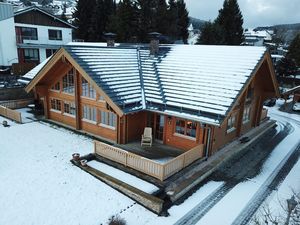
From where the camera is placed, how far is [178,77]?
16812mm

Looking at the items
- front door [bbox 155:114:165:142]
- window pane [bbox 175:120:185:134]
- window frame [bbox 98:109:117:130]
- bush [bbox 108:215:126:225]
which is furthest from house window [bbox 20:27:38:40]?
bush [bbox 108:215:126:225]

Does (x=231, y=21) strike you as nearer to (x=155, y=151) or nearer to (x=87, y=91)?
(x=87, y=91)

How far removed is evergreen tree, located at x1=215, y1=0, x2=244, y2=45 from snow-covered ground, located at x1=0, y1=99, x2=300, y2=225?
130 ft

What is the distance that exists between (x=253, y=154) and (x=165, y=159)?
20.5ft

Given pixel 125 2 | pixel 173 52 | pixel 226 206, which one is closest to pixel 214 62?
pixel 173 52

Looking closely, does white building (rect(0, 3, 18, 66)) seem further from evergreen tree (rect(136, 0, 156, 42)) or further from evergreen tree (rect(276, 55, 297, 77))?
evergreen tree (rect(276, 55, 297, 77))

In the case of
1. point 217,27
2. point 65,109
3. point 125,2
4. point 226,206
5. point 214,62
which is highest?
point 125,2

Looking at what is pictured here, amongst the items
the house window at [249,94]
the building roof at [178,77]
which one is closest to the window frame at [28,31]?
the building roof at [178,77]

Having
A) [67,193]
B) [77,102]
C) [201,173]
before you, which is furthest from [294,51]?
[67,193]

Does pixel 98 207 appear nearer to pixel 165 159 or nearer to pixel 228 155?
pixel 165 159

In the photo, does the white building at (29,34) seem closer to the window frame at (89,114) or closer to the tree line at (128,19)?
the tree line at (128,19)

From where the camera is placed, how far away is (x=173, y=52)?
770 inches

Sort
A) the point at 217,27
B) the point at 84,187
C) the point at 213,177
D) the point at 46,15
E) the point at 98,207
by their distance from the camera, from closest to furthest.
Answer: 1. the point at 98,207
2. the point at 84,187
3. the point at 213,177
4. the point at 46,15
5. the point at 217,27

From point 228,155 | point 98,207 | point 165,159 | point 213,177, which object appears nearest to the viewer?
point 98,207
